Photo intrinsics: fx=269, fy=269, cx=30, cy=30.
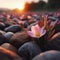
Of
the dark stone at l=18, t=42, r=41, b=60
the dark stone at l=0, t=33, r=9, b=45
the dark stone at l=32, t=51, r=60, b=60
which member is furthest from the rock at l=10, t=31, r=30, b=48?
the dark stone at l=32, t=51, r=60, b=60

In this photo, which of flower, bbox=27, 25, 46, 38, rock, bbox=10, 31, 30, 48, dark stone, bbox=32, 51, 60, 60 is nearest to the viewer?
dark stone, bbox=32, 51, 60, 60

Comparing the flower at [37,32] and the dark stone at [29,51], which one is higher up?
the flower at [37,32]

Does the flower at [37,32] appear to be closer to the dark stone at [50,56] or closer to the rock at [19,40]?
the rock at [19,40]

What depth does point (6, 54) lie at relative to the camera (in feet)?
7.07

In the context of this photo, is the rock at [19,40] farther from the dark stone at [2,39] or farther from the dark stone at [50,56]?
the dark stone at [50,56]

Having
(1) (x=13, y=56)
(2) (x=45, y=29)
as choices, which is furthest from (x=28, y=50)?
(2) (x=45, y=29)

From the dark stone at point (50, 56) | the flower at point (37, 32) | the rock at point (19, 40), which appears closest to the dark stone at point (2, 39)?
the rock at point (19, 40)

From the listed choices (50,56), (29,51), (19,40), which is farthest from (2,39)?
(50,56)

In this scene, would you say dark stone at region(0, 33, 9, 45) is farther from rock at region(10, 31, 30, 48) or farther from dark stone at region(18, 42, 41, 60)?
dark stone at region(18, 42, 41, 60)

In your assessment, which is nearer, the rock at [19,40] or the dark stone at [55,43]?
the dark stone at [55,43]

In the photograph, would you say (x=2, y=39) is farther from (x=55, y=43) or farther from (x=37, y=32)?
(x=55, y=43)

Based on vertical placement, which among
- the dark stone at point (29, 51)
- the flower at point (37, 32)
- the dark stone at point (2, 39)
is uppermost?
the flower at point (37, 32)

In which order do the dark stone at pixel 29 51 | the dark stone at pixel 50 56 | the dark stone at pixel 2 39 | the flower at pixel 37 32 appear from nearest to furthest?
the dark stone at pixel 50 56 < the dark stone at pixel 29 51 < the flower at pixel 37 32 < the dark stone at pixel 2 39


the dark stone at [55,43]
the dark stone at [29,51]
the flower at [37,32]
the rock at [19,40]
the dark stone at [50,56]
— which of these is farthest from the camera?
the rock at [19,40]
